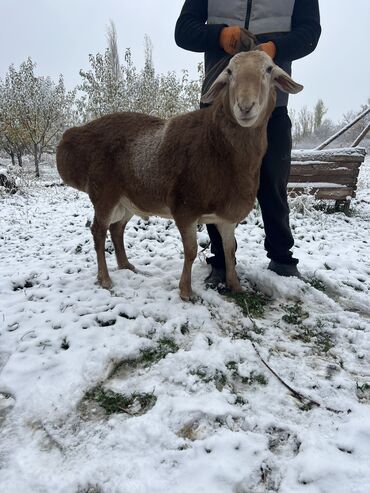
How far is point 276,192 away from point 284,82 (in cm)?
94

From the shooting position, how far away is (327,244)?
15.6ft

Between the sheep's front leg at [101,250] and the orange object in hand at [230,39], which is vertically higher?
the orange object in hand at [230,39]

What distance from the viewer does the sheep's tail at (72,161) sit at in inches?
130

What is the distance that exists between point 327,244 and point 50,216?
494 cm

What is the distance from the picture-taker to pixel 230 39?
8.93 ft

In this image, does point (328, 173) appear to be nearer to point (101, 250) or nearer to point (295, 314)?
point (295, 314)

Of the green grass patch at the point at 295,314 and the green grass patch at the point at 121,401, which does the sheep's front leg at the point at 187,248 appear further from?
the green grass patch at the point at 121,401

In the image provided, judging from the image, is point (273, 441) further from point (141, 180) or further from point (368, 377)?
point (141, 180)

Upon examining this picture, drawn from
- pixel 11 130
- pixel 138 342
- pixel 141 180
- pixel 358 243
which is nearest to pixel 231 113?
pixel 141 180

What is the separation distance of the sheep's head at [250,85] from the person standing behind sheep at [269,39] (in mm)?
278

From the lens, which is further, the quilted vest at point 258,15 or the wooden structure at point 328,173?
the wooden structure at point 328,173

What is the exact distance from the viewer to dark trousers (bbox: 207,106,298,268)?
10.3ft

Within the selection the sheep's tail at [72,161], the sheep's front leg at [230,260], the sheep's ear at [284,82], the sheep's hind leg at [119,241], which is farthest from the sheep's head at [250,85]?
the sheep's hind leg at [119,241]

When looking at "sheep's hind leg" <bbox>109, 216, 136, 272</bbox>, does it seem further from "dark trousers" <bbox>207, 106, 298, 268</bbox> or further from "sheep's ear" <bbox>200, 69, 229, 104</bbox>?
"sheep's ear" <bbox>200, 69, 229, 104</bbox>
